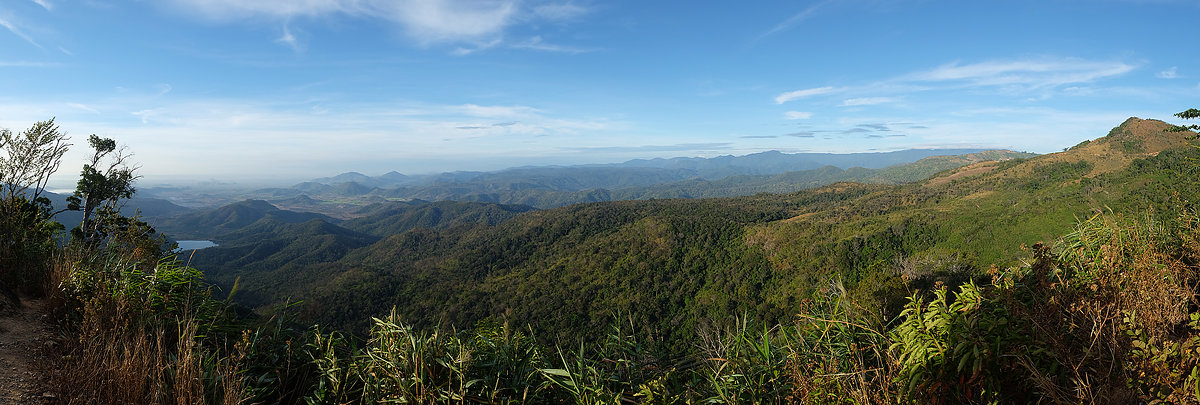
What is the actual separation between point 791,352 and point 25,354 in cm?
483

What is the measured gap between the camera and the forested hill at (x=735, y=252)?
46.9 meters

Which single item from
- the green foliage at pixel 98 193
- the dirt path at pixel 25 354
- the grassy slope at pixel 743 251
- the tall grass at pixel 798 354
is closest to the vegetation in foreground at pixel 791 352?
the tall grass at pixel 798 354

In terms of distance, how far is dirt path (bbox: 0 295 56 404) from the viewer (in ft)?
7.86

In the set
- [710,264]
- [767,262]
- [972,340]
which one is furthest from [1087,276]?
[710,264]

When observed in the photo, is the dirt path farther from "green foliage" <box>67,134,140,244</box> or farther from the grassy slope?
the grassy slope

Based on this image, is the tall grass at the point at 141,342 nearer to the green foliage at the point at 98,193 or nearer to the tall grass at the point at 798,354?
the tall grass at the point at 798,354

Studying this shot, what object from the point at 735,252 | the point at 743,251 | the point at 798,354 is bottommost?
the point at 735,252

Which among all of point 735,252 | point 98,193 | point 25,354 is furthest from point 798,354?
point 735,252

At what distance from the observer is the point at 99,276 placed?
338 centimetres

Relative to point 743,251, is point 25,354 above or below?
above

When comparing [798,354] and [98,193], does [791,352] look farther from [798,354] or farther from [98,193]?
[98,193]

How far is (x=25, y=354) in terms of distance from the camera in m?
2.83

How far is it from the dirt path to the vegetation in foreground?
4.5 inches

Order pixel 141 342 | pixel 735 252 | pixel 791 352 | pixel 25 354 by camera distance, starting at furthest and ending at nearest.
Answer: pixel 735 252, pixel 25 354, pixel 141 342, pixel 791 352
